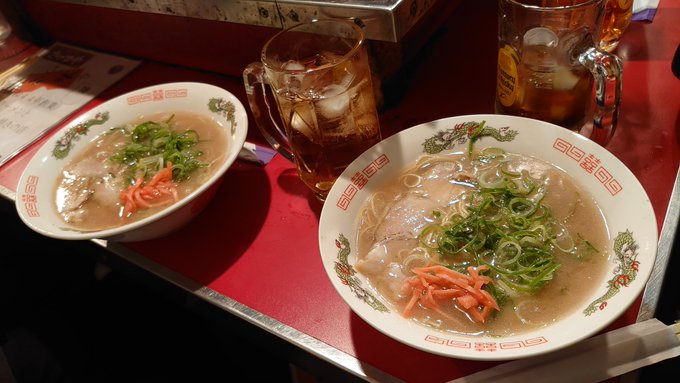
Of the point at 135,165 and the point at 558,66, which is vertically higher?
the point at 558,66

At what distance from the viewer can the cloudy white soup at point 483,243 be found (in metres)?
0.89

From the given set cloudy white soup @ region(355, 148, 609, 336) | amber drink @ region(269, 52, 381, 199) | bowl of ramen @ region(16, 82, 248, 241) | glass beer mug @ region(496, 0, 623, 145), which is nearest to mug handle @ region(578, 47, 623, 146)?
glass beer mug @ region(496, 0, 623, 145)

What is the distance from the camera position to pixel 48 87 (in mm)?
2096

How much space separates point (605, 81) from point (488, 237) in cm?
42

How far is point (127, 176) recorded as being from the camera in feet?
4.71

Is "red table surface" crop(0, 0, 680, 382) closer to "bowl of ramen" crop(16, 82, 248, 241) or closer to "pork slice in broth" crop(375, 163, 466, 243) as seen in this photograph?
"bowl of ramen" crop(16, 82, 248, 241)

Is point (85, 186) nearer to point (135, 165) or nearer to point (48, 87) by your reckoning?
point (135, 165)

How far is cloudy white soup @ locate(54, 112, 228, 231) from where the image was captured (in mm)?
1318

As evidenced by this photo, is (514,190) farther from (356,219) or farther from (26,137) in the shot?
(26,137)

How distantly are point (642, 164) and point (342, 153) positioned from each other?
733 mm

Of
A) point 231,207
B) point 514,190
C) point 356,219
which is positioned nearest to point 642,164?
point 514,190

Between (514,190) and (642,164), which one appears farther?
(642,164)

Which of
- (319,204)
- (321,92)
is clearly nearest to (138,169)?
(319,204)

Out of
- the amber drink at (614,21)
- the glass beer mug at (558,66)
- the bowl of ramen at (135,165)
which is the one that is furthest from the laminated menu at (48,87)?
the amber drink at (614,21)
